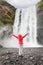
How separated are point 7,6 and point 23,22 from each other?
4500 millimetres

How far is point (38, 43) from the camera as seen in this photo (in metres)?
26.8

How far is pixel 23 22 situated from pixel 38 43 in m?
4.59

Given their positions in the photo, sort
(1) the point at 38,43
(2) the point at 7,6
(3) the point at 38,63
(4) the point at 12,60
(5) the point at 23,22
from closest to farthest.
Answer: (3) the point at 38,63 < (4) the point at 12,60 < (1) the point at 38,43 < (5) the point at 23,22 < (2) the point at 7,6

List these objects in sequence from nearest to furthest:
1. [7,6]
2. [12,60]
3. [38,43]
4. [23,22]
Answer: [12,60] → [38,43] → [23,22] → [7,6]

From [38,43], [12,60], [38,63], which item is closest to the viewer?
[38,63]

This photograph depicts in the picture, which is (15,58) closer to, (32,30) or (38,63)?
(38,63)

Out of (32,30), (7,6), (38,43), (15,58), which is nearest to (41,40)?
(38,43)

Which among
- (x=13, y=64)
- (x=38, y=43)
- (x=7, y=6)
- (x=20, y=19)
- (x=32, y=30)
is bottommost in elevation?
(x=13, y=64)

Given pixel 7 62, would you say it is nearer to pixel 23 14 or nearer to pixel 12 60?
pixel 12 60

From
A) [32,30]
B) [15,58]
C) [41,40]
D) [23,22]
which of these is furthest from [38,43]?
[15,58]

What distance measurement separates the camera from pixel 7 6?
31.6 metres

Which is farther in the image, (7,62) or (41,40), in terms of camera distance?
(41,40)


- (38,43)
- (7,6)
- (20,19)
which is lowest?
(38,43)

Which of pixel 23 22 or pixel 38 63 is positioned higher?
pixel 23 22
